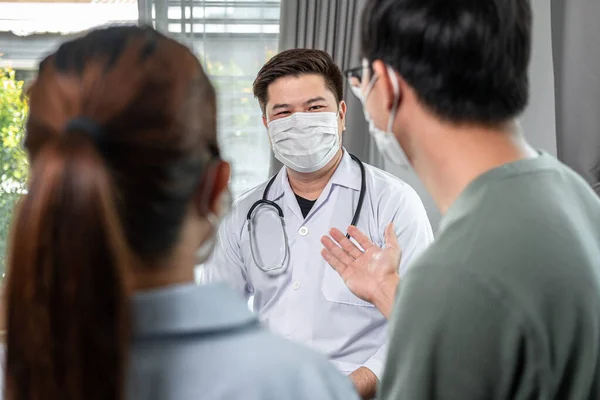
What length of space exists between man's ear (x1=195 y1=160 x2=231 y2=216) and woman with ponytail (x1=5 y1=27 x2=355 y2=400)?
3 cm

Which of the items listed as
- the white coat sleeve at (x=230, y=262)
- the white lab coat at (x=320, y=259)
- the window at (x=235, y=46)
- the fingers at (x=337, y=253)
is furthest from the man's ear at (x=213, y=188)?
the window at (x=235, y=46)

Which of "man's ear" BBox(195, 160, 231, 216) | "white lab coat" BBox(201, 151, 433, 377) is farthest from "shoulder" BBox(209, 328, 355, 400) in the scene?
"white lab coat" BBox(201, 151, 433, 377)

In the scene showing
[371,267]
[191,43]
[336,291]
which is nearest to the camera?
[371,267]

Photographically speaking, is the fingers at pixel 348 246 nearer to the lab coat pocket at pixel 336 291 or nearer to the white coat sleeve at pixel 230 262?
the lab coat pocket at pixel 336 291

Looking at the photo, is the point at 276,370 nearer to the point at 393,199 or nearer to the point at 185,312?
the point at 185,312

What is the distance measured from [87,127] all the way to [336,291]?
1.38m

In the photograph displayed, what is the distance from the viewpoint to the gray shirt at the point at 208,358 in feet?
1.92

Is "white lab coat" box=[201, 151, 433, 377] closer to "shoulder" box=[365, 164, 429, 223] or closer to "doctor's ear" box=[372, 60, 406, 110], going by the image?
"shoulder" box=[365, 164, 429, 223]

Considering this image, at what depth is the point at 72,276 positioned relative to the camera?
56 centimetres

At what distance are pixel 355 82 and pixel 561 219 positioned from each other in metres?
0.41

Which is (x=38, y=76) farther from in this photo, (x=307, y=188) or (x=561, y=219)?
(x=307, y=188)

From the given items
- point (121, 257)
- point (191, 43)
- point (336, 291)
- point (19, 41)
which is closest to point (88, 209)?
point (121, 257)

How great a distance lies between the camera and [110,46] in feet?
2.02

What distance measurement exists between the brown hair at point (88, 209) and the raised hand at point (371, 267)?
31.8 inches
